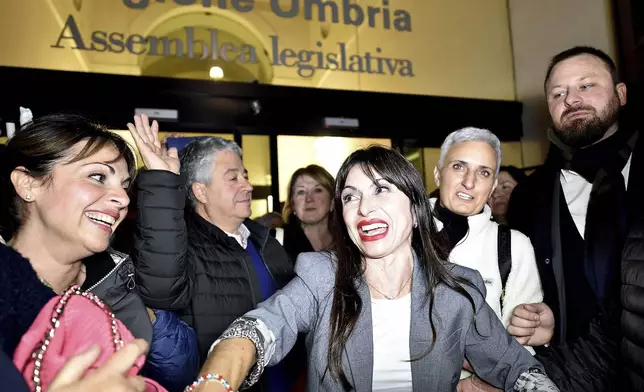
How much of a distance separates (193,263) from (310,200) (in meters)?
1.57

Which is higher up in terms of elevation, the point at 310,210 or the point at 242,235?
the point at 310,210

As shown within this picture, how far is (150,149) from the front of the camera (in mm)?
1681

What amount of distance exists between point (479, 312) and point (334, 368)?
56 cm

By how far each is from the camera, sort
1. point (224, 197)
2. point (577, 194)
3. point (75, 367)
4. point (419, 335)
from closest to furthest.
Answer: point (75, 367) < point (419, 335) < point (577, 194) < point (224, 197)

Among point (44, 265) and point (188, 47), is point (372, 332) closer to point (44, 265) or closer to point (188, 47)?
point (44, 265)

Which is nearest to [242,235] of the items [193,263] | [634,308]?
[193,263]

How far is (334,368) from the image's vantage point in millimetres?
1441

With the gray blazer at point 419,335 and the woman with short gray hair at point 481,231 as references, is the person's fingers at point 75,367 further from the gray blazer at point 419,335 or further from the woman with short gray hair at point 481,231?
the woman with short gray hair at point 481,231

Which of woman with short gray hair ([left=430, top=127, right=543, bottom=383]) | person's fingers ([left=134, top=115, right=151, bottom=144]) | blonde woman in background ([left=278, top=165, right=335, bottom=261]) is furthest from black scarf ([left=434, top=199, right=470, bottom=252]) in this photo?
blonde woman in background ([left=278, top=165, right=335, bottom=261])

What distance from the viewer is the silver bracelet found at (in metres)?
1.21

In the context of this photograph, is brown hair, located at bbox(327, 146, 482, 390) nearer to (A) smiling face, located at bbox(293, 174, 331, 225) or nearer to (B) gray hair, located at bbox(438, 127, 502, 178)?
(B) gray hair, located at bbox(438, 127, 502, 178)

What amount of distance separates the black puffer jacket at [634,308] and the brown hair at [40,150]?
5.75ft

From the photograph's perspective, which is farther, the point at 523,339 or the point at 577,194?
the point at 577,194

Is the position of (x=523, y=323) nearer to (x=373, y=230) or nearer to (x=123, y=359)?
(x=373, y=230)
